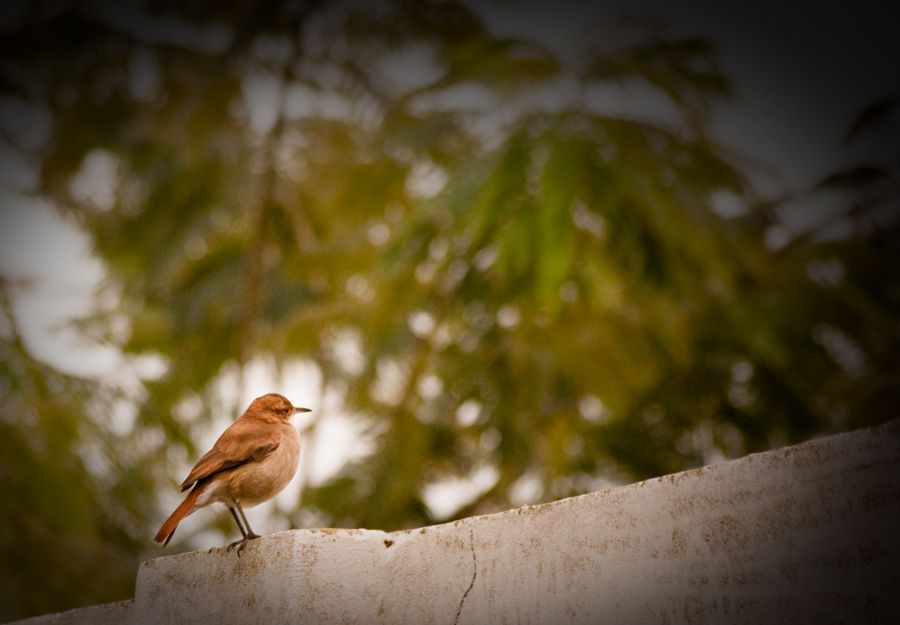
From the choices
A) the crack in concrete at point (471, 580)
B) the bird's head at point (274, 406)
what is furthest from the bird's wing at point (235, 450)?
the crack in concrete at point (471, 580)

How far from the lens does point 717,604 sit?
6.07ft

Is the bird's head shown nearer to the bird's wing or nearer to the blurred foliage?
the bird's wing

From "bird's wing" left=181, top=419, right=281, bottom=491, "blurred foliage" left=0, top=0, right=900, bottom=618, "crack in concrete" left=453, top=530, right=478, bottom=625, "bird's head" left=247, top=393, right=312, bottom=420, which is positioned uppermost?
"crack in concrete" left=453, top=530, right=478, bottom=625

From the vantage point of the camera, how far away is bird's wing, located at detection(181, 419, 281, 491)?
2.54 metres

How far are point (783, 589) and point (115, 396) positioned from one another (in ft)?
18.7

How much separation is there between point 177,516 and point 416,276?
3.32 m

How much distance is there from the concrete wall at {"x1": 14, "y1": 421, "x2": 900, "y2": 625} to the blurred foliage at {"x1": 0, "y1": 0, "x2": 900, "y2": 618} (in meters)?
1.89

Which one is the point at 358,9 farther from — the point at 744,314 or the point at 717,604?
the point at 717,604

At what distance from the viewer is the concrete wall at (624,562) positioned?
1757mm

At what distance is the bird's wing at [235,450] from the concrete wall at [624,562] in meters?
0.23

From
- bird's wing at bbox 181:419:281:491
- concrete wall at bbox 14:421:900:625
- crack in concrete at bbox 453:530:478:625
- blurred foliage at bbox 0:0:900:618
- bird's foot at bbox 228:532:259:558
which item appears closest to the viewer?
concrete wall at bbox 14:421:900:625

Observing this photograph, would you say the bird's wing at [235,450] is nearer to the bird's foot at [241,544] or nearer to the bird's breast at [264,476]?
the bird's breast at [264,476]

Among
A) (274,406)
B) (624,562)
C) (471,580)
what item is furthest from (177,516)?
(624,562)

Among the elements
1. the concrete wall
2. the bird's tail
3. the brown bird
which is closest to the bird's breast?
the brown bird
